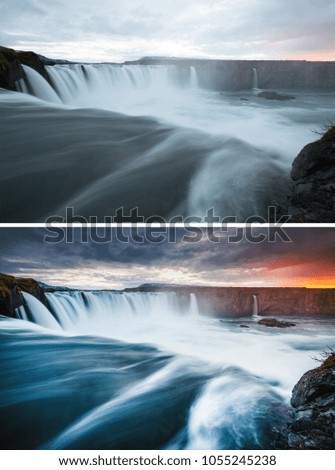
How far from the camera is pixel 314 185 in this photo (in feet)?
8.16

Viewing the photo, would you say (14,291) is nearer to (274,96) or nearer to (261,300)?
(261,300)

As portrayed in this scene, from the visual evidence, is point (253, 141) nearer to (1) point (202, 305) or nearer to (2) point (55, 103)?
(1) point (202, 305)

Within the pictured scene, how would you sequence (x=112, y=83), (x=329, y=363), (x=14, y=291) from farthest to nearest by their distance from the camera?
(x=112, y=83), (x=14, y=291), (x=329, y=363)

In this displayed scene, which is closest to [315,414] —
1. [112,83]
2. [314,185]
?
[314,185]

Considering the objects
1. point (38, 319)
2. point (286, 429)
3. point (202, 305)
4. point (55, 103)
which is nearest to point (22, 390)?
point (38, 319)

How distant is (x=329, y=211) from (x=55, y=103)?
8.08 feet

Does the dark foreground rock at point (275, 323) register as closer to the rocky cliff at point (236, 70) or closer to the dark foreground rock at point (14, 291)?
the dark foreground rock at point (14, 291)

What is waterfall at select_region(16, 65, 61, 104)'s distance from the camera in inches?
147

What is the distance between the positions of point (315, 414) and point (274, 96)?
9.82 ft

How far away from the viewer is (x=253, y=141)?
3.12 metres

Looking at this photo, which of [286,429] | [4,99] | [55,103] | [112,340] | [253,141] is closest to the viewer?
[286,429]

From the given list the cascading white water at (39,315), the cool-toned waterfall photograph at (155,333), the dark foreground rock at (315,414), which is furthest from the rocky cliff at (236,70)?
the dark foreground rock at (315,414)
